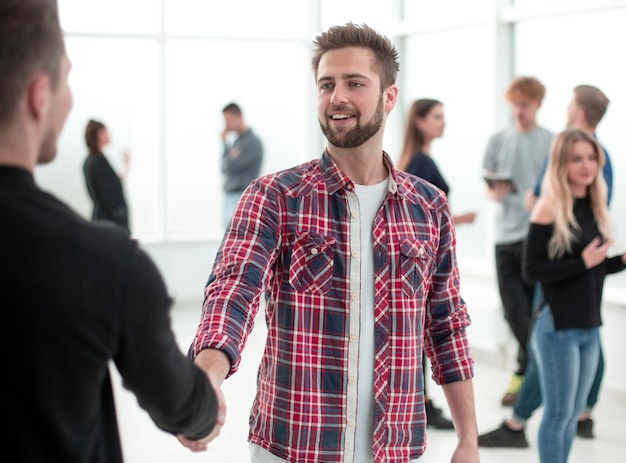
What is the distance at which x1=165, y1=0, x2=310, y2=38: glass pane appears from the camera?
8.96 meters

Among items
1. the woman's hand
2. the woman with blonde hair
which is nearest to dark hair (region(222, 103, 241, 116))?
the woman with blonde hair

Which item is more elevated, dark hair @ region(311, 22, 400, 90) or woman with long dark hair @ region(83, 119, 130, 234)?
dark hair @ region(311, 22, 400, 90)

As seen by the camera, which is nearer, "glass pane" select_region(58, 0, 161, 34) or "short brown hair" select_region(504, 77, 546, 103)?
"short brown hair" select_region(504, 77, 546, 103)

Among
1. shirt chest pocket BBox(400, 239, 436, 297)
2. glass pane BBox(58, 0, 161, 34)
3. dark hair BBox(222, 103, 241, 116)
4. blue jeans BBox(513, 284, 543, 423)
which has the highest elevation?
glass pane BBox(58, 0, 161, 34)

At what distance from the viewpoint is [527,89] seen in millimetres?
5328

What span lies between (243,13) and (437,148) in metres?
2.82

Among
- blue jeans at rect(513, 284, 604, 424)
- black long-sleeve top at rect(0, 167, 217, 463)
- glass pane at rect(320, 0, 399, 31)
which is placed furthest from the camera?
glass pane at rect(320, 0, 399, 31)

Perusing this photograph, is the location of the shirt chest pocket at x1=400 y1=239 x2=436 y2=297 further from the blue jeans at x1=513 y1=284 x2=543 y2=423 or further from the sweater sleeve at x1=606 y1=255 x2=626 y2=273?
the blue jeans at x1=513 y1=284 x2=543 y2=423

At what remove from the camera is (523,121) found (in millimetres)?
5469

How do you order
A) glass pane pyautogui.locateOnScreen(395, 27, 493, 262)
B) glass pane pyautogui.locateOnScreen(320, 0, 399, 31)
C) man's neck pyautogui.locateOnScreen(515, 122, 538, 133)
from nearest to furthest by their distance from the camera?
1. man's neck pyautogui.locateOnScreen(515, 122, 538, 133)
2. glass pane pyautogui.locateOnScreen(395, 27, 493, 262)
3. glass pane pyautogui.locateOnScreen(320, 0, 399, 31)

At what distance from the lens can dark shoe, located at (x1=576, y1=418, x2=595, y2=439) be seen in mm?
4836

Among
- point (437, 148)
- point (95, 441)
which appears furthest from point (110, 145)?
point (95, 441)

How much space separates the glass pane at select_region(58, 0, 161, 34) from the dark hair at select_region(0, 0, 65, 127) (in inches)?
308

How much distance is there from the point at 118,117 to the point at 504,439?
546 cm
